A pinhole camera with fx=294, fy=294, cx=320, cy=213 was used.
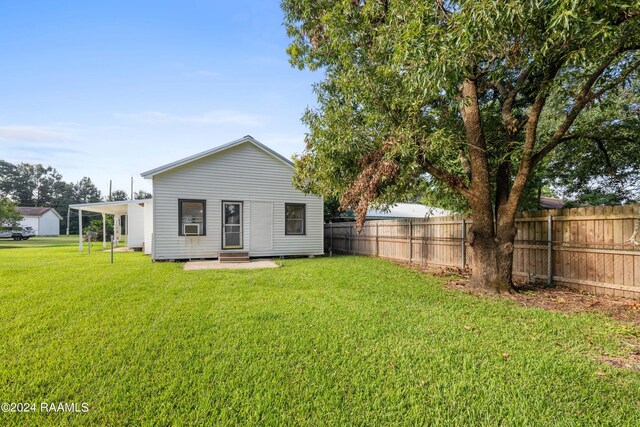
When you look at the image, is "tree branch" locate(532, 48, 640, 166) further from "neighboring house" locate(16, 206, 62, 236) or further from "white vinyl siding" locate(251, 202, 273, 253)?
"neighboring house" locate(16, 206, 62, 236)

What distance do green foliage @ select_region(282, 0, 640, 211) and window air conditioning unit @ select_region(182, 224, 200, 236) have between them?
4.81 m

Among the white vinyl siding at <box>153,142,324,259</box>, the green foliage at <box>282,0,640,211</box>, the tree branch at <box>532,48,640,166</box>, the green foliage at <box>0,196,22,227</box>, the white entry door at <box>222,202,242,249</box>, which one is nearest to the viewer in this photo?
the green foliage at <box>282,0,640,211</box>

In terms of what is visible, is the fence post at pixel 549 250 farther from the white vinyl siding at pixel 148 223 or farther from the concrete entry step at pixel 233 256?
the white vinyl siding at pixel 148 223

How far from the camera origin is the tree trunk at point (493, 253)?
19.4 ft

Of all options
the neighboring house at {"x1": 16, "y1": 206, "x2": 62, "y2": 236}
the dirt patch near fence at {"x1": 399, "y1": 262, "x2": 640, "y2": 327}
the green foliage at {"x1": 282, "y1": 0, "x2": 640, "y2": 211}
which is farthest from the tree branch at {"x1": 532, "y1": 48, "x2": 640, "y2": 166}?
the neighboring house at {"x1": 16, "y1": 206, "x2": 62, "y2": 236}

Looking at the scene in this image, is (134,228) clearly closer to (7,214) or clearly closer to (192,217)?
(192,217)

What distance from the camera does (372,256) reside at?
12289mm

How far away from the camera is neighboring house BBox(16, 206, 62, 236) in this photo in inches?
1501

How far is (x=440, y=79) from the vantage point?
153 inches

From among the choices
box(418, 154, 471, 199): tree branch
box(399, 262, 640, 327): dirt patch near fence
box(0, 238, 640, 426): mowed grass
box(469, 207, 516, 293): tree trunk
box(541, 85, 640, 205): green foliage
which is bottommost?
box(399, 262, 640, 327): dirt patch near fence

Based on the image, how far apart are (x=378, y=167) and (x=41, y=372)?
5300 millimetres

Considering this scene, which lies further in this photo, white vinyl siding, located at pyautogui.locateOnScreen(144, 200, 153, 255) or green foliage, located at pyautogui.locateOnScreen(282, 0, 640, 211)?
white vinyl siding, located at pyautogui.locateOnScreen(144, 200, 153, 255)

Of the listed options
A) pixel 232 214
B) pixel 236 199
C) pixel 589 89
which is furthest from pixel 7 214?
pixel 589 89

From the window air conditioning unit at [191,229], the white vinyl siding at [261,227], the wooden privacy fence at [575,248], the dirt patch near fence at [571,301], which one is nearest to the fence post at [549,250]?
the wooden privacy fence at [575,248]
